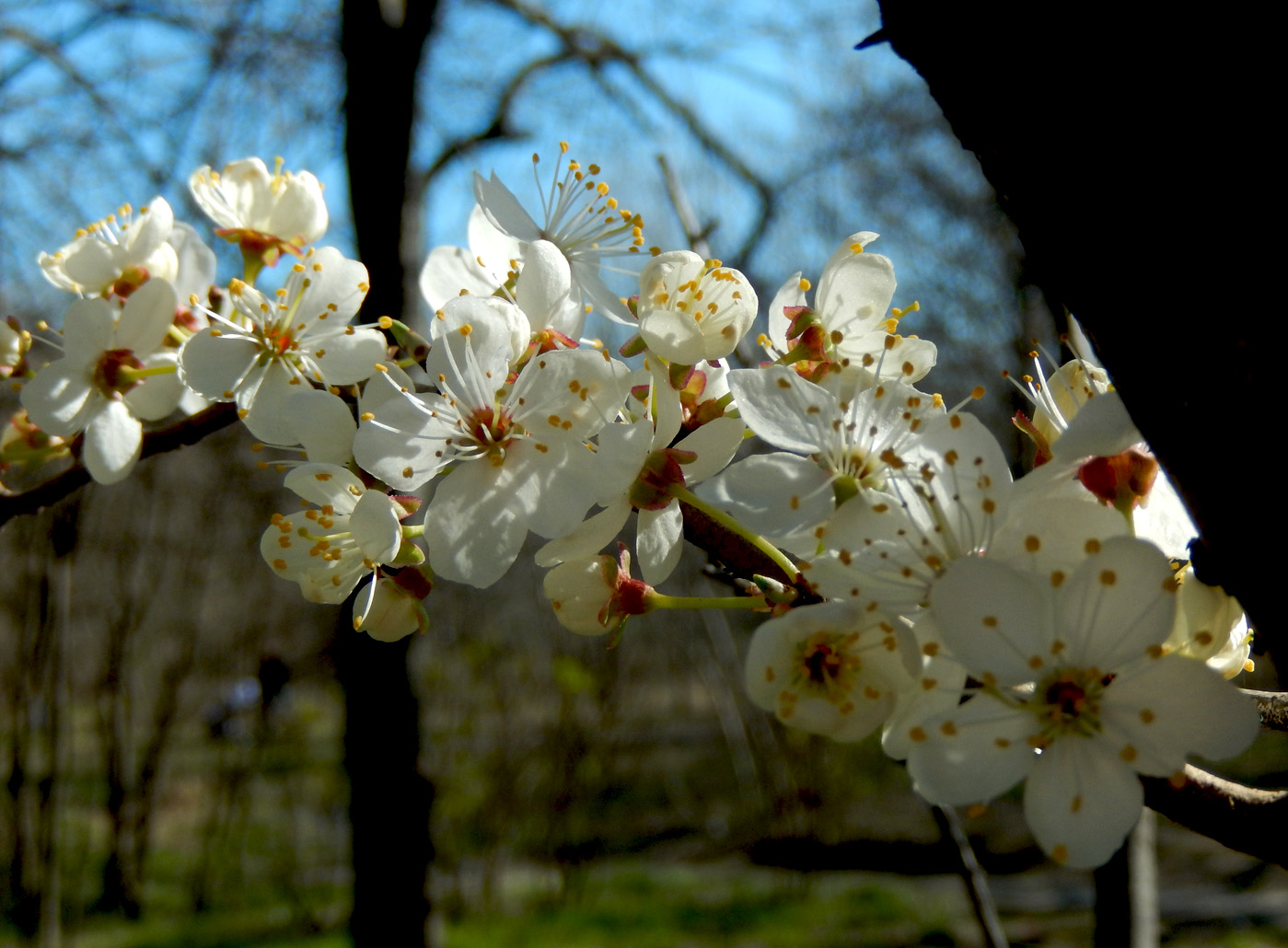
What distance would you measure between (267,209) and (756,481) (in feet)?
2.02

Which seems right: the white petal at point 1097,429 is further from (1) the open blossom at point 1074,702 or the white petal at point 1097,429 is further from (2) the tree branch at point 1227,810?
(2) the tree branch at point 1227,810

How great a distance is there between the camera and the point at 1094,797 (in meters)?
0.47

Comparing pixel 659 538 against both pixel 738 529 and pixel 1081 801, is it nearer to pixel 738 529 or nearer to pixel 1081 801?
pixel 738 529

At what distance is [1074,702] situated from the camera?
0.49 metres

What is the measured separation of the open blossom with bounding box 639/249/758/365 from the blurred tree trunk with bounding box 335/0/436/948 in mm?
2268

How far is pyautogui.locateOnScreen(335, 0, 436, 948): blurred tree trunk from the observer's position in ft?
9.18

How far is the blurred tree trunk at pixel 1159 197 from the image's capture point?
380mm

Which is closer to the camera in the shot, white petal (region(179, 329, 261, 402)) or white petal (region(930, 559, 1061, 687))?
white petal (region(930, 559, 1061, 687))

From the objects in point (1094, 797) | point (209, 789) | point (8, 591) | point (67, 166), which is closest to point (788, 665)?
point (1094, 797)

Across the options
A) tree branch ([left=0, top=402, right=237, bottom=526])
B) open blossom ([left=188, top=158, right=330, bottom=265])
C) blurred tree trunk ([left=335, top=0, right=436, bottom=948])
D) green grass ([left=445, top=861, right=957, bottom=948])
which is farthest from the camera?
green grass ([left=445, top=861, right=957, bottom=948])

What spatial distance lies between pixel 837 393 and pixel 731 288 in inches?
4.0

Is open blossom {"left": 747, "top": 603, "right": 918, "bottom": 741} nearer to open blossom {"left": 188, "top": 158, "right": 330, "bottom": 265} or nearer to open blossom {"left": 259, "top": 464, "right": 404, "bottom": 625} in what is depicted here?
open blossom {"left": 259, "top": 464, "right": 404, "bottom": 625}

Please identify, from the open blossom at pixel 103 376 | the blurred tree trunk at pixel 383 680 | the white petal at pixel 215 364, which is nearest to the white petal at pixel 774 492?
the white petal at pixel 215 364

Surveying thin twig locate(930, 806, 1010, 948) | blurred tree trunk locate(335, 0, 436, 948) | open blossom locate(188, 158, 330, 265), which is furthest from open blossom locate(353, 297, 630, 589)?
blurred tree trunk locate(335, 0, 436, 948)
